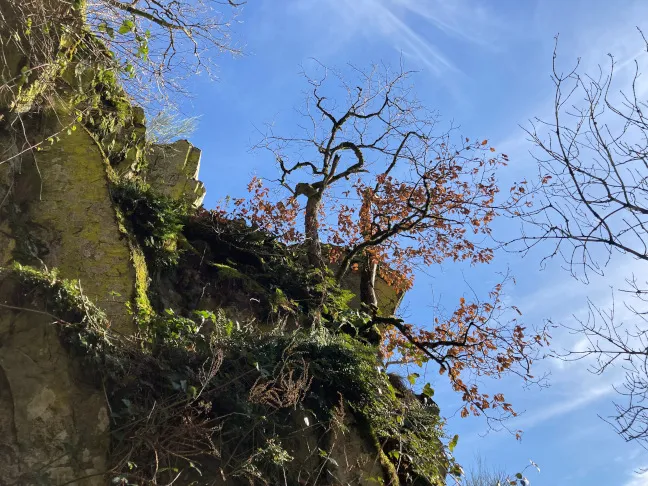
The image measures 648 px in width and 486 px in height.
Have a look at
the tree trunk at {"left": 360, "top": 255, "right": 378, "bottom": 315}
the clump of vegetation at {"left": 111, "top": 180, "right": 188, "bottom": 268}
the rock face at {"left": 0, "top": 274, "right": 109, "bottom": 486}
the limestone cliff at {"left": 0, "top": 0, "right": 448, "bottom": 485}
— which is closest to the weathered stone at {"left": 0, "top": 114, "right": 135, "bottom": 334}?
the limestone cliff at {"left": 0, "top": 0, "right": 448, "bottom": 485}

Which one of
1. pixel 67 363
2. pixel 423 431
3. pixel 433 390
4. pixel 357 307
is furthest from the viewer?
pixel 357 307

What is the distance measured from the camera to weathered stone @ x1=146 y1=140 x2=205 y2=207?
9252 millimetres

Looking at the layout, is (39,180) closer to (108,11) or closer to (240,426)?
(108,11)

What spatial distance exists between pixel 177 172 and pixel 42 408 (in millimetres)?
5436

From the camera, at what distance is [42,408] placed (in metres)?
4.99

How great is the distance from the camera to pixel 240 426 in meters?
5.59

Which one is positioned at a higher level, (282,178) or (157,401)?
(282,178)

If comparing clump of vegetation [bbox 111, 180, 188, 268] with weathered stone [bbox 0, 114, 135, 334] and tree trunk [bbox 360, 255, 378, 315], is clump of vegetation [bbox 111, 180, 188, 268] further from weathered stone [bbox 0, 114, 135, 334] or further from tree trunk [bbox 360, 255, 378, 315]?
tree trunk [bbox 360, 255, 378, 315]

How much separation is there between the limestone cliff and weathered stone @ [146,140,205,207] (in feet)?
1.99

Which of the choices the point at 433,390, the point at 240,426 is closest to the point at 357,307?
the point at 433,390

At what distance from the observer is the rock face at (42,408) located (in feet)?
15.6

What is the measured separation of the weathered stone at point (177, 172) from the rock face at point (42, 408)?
3.73 m

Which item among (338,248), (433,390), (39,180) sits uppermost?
(338,248)

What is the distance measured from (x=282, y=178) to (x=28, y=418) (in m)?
6.84
